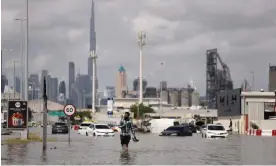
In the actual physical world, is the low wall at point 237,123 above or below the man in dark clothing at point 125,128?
below

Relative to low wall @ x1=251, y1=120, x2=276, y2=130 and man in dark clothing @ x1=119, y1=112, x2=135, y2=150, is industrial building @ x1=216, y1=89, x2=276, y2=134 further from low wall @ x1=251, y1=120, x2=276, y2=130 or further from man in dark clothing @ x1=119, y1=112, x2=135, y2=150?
man in dark clothing @ x1=119, y1=112, x2=135, y2=150

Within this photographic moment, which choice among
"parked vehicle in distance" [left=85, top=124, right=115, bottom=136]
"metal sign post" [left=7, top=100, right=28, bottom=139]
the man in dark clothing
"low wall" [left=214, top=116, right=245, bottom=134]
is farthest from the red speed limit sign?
"low wall" [left=214, top=116, right=245, bottom=134]

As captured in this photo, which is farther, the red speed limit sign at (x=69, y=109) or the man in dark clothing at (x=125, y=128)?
the red speed limit sign at (x=69, y=109)

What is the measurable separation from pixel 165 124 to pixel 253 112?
13.2 m

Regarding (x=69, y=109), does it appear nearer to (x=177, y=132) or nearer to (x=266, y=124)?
(x=177, y=132)

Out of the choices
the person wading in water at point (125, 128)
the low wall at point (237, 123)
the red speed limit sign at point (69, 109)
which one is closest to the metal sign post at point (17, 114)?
the red speed limit sign at point (69, 109)

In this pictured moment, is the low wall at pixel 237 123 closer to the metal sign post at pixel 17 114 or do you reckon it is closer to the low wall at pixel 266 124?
the low wall at pixel 266 124

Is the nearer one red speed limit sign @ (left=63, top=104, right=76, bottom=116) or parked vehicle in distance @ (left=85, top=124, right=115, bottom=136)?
red speed limit sign @ (left=63, top=104, right=76, bottom=116)

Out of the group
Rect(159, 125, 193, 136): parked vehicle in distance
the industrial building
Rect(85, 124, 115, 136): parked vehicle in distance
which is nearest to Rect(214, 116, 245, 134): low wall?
the industrial building

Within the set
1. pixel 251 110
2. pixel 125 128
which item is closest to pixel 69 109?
pixel 125 128

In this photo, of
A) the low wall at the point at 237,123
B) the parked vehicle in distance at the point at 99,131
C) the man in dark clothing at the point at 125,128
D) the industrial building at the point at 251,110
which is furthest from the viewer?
the low wall at the point at 237,123

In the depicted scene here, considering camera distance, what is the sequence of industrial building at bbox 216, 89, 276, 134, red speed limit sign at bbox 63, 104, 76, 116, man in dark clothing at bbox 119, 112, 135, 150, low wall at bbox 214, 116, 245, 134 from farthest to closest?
1. low wall at bbox 214, 116, 245, 134
2. industrial building at bbox 216, 89, 276, 134
3. red speed limit sign at bbox 63, 104, 76, 116
4. man in dark clothing at bbox 119, 112, 135, 150

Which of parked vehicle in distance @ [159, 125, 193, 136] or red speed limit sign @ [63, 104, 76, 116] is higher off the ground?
red speed limit sign @ [63, 104, 76, 116]

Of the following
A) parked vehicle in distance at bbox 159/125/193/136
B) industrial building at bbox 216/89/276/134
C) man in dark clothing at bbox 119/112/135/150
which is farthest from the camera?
industrial building at bbox 216/89/276/134
